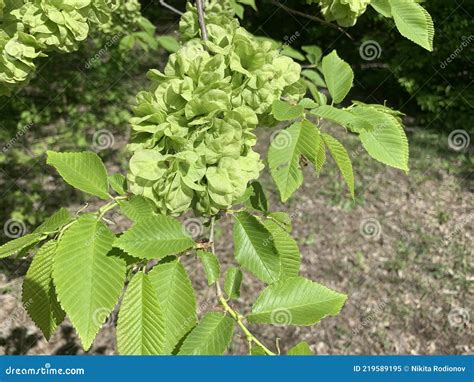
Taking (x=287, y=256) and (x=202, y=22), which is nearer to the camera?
(x=287, y=256)

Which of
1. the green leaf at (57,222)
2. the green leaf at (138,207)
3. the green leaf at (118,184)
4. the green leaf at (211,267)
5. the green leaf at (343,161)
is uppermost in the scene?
the green leaf at (343,161)

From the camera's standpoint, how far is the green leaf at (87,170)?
1576 millimetres

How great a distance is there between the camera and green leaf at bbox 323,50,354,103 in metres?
1.95

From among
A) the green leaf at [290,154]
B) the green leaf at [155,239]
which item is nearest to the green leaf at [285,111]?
the green leaf at [290,154]

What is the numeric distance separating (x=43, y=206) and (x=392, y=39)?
5.72m

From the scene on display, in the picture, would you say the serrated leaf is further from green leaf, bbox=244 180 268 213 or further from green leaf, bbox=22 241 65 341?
green leaf, bbox=22 241 65 341

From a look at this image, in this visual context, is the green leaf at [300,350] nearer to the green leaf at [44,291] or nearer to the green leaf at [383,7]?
the green leaf at [44,291]

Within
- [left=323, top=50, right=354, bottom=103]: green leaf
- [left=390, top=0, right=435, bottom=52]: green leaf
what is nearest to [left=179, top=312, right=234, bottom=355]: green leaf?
[left=323, top=50, right=354, bottom=103]: green leaf

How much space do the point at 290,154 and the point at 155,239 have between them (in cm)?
53

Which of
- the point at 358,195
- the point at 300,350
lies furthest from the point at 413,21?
the point at 358,195

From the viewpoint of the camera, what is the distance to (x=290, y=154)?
1.65m

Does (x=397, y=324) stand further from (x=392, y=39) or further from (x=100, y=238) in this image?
(x=392, y=39)

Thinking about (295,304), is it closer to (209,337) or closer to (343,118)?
(209,337)

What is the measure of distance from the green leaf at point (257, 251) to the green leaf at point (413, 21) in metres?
0.99
